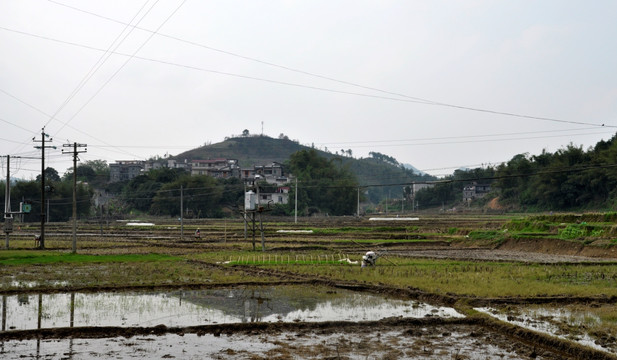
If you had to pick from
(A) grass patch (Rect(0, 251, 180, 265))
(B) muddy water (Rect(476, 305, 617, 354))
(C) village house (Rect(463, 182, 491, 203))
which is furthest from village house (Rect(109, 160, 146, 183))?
(B) muddy water (Rect(476, 305, 617, 354))

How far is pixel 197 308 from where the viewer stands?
668 inches

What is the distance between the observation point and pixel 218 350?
11.9m

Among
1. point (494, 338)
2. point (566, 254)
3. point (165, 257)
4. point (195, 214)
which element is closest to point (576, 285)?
point (494, 338)

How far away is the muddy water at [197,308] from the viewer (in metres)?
15.1

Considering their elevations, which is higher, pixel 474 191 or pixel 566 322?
pixel 474 191

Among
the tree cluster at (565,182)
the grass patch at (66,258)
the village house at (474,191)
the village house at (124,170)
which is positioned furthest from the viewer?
the village house at (124,170)

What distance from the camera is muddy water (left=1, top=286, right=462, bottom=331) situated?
595 inches

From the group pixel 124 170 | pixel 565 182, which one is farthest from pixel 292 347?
pixel 124 170

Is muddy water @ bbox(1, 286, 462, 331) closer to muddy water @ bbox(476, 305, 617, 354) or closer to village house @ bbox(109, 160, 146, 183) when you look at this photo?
muddy water @ bbox(476, 305, 617, 354)

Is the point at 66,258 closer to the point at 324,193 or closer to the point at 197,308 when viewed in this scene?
the point at 197,308

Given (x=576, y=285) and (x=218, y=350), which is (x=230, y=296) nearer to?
(x=218, y=350)

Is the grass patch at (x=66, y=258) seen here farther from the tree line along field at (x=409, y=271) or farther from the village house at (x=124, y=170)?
the village house at (x=124, y=170)

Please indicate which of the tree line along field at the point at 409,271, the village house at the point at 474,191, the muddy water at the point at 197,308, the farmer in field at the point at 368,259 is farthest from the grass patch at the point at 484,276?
the village house at the point at 474,191

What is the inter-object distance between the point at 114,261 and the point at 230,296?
49.4 feet
